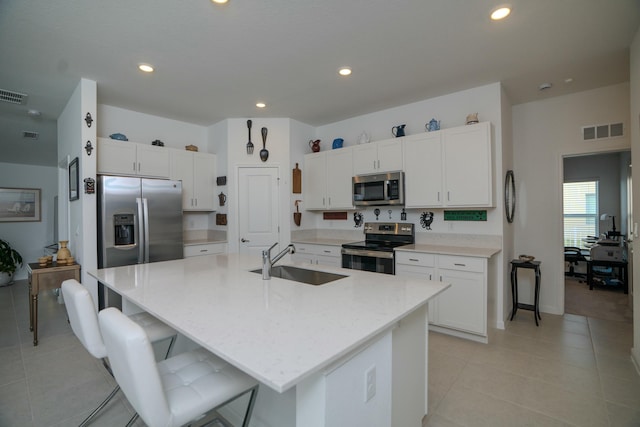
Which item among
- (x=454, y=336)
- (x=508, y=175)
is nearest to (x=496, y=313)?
(x=454, y=336)

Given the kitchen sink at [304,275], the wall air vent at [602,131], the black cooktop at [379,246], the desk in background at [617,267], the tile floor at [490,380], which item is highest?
the wall air vent at [602,131]

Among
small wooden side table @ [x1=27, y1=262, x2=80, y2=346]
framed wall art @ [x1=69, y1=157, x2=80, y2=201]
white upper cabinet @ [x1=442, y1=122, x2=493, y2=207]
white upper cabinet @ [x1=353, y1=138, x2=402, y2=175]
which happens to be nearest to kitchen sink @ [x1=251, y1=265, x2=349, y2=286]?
white upper cabinet @ [x1=442, y1=122, x2=493, y2=207]

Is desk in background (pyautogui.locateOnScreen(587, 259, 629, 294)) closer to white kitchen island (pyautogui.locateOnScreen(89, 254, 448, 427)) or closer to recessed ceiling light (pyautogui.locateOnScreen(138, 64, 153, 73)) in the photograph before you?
white kitchen island (pyautogui.locateOnScreen(89, 254, 448, 427))

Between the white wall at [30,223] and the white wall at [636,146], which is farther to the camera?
the white wall at [30,223]

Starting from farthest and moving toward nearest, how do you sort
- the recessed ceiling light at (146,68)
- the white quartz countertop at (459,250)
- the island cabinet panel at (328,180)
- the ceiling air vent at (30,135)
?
the ceiling air vent at (30,135)
the island cabinet panel at (328,180)
the white quartz countertop at (459,250)
the recessed ceiling light at (146,68)

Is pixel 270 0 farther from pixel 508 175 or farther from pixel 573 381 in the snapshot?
pixel 573 381

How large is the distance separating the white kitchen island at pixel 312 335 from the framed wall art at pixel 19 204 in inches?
254

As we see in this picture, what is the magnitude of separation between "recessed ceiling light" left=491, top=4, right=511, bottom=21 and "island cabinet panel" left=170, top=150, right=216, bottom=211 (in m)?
3.88

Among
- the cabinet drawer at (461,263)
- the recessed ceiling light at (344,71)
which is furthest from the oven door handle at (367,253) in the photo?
the recessed ceiling light at (344,71)

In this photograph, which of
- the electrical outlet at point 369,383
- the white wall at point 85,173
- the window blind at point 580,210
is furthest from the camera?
the window blind at point 580,210

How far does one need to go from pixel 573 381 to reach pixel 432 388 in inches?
43.0

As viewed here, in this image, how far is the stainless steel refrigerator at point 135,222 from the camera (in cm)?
329

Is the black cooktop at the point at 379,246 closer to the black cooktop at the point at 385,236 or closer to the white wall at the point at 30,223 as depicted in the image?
the black cooktop at the point at 385,236

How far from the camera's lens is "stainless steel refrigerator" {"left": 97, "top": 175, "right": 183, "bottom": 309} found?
329 cm
